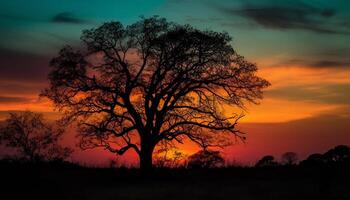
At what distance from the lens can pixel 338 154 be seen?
107 feet

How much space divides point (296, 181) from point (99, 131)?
1417cm

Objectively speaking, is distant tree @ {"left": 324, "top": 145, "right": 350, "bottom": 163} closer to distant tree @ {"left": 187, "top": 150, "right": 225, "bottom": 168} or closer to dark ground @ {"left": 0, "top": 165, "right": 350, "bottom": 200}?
dark ground @ {"left": 0, "top": 165, "right": 350, "bottom": 200}

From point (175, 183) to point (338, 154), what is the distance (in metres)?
10.6

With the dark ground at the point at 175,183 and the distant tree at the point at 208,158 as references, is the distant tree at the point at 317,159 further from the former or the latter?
the distant tree at the point at 208,158

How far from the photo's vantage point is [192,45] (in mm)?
38250

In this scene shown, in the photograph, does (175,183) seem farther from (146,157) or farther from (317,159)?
(317,159)

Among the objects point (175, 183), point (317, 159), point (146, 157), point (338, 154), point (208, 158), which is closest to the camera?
point (317, 159)

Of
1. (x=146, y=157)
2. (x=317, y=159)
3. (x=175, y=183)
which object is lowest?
(x=175, y=183)

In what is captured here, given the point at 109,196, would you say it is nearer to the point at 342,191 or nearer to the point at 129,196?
the point at 129,196

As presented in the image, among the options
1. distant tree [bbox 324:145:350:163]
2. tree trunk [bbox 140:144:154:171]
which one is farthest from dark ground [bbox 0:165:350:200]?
distant tree [bbox 324:145:350:163]

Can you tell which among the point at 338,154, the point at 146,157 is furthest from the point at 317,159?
the point at 146,157

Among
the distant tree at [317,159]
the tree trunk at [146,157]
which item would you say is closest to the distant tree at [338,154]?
the distant tree at [317,159]

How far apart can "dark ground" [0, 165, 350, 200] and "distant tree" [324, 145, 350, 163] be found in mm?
956

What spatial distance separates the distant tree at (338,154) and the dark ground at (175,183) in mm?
956
